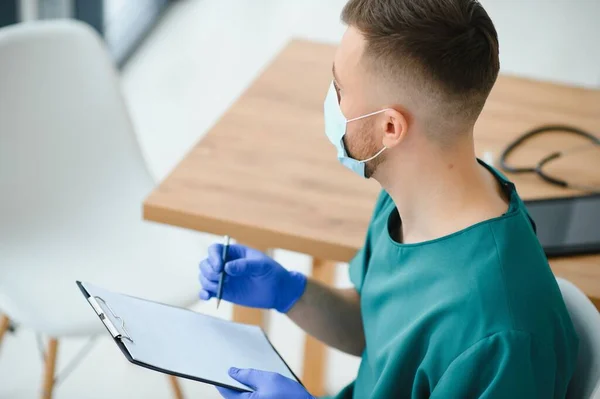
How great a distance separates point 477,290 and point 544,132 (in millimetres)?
840

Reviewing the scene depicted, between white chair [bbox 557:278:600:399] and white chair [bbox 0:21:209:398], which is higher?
white chair [bbox 557:278:600:399]

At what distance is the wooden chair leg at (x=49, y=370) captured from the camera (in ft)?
5.75

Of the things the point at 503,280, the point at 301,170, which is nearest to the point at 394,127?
the point at 503,280

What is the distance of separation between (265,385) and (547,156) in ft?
2.75

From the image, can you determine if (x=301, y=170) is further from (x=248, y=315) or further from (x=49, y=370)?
(x=49, y=370)

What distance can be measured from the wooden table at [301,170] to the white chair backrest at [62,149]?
0.32 meters

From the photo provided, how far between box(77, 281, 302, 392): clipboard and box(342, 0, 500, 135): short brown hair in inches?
19.4

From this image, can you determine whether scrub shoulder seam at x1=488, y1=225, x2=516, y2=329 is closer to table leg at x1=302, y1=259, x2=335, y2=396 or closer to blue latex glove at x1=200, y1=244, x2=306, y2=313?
blue latex glove at x1=200, y1=244, x2=306, y2=313

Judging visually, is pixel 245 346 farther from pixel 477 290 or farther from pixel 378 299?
pixel 477 290

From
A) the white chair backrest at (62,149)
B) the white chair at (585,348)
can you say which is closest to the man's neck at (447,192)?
the white chair at (585,348)

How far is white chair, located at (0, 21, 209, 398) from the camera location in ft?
5.64

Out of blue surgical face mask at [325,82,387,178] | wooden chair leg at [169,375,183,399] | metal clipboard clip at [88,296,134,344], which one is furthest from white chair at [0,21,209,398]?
blue surgical face mask at [325,82,387,178]

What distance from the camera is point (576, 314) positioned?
1.17m

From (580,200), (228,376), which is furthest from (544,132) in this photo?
(228,376)
